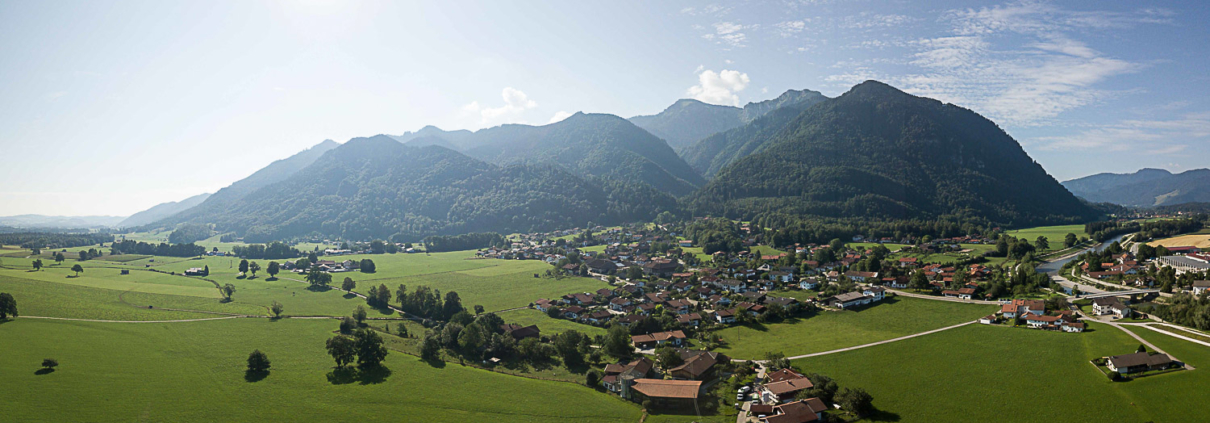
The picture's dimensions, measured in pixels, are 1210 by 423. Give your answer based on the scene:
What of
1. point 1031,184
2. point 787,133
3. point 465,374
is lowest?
point 465,374

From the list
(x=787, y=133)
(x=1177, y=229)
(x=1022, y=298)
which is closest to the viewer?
(x=1022, y=298)

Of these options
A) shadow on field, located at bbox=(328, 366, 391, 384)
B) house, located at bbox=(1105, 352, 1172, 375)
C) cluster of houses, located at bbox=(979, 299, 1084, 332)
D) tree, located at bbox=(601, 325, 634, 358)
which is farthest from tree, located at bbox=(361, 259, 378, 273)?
house, located at bbox=(1105, 352, 1172, 375)

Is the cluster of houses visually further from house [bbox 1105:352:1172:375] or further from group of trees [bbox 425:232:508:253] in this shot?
group of trees [bbox 425:232:508:253]

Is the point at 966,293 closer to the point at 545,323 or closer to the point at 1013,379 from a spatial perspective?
the point at 1013,379

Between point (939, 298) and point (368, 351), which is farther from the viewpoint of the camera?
point (939, 298)

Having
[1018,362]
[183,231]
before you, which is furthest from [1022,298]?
[183,231]

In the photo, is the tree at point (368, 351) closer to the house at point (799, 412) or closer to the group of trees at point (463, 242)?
the house at point (799, 412)

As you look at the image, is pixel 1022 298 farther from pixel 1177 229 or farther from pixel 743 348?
pixel 1177 229

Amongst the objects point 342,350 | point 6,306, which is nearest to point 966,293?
point 342,350
